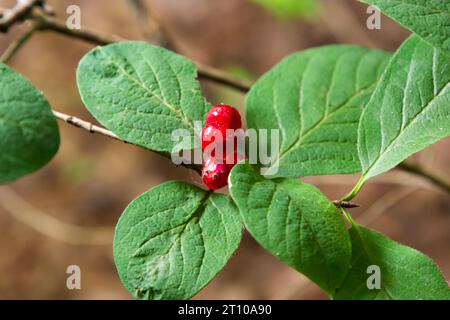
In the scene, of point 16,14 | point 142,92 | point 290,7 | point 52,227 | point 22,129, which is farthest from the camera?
point 52,227

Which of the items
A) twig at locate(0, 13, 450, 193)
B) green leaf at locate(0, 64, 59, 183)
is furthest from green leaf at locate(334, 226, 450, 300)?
twig at locate(0, 13, 450, 193)

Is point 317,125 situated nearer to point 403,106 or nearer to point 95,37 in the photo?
point 403,106

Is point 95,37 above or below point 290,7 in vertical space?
below

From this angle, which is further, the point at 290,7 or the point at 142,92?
the point at 290,7

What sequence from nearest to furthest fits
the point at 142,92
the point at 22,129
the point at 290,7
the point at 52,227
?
the point at 22,129 < the point at 142,92 < the point at 290,7 < the point at 52,227

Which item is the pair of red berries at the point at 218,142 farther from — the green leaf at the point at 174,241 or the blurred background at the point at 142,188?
the blurred background at the point at 142,188

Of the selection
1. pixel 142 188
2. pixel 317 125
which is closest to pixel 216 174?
pixel 317 125

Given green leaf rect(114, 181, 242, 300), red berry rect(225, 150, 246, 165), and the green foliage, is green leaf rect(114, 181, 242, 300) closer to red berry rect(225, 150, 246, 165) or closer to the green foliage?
red berry rect(225, 150, 246, 165)
